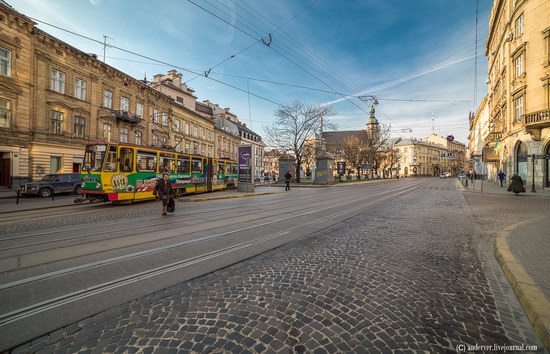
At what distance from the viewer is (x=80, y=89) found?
24625mm

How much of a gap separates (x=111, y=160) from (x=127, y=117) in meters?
19.5

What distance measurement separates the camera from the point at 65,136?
906 inches

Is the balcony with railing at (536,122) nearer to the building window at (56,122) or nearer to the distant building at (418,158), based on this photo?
the building window at (56,122)

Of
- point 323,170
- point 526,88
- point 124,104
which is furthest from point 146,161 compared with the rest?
point 526,88

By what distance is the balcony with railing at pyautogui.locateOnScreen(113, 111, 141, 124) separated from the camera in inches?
1086

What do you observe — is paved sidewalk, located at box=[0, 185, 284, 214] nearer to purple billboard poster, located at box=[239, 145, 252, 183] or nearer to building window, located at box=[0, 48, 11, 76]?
purple billboard poster, located at box=[239, 145, 252, 183]

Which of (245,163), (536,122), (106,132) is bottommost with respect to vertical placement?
(245,163)

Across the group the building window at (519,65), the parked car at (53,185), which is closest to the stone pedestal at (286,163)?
the parked car at (53,185)

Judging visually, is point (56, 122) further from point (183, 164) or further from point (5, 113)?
point (183, 164)

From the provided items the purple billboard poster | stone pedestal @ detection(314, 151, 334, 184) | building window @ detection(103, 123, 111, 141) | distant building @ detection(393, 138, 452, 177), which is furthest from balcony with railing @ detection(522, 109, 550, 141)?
distant building @ detection(393, 138, 452, 177)

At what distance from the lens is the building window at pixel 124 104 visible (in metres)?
29.0

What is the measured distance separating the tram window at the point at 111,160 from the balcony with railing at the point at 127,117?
18633 millimetres

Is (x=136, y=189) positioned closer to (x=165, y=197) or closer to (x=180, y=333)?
(x=165, y=197)

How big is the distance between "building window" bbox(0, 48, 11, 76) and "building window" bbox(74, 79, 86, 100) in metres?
4.94
